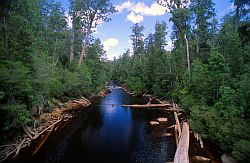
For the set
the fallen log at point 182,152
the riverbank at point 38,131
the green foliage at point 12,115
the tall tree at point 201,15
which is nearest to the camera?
the fallen log at point 182,152

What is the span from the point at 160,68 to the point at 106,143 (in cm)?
2064

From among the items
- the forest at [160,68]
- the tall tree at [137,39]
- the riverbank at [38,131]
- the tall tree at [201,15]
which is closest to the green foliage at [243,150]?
the forest at [160,68]

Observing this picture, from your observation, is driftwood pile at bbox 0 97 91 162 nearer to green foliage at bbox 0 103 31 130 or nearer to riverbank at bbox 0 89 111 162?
riverbank at bbox 0 89 111 162

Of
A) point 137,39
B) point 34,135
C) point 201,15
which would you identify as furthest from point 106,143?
point 137,39

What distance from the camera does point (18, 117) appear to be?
984 cm

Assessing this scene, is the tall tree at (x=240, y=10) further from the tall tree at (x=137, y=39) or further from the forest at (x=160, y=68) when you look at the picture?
the tall tree at (x=137, y=39)

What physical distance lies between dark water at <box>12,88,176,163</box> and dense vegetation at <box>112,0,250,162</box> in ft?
10.5

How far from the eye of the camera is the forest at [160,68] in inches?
380

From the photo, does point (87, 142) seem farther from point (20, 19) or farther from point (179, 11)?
point (179, 11)

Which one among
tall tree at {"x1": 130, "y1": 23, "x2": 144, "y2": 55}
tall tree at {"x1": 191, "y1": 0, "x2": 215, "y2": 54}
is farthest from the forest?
tall tree at {"x1": 130, "y1": 23, "x2": 144, "y2": 55}

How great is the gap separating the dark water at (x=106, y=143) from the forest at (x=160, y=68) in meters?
2.42

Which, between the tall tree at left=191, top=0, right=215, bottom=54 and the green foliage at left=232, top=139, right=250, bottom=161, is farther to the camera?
the tall tree at left=191, top=0, right=215, bottom=54

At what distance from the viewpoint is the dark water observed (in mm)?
10086

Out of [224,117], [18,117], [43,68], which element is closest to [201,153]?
[224,117]
